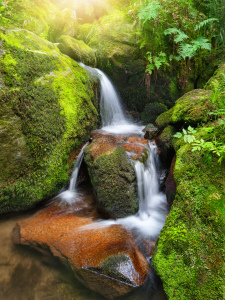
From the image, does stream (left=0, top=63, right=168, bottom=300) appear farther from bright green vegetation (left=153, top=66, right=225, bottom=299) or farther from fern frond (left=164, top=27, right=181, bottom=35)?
fern frond (left=164, top=27, right=181, bottom=35)

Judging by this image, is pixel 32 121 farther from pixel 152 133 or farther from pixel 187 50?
pixel 187 50

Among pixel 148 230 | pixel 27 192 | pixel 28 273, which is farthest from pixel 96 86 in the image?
pixel 28 273

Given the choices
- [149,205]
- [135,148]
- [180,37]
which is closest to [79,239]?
[149,205]

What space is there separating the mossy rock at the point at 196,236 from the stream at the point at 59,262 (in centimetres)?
51

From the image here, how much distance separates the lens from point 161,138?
4.61 metres

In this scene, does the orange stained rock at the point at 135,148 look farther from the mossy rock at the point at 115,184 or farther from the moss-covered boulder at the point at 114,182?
the mossy rock at the point at 115,184

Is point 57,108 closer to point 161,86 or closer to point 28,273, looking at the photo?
point 28,273

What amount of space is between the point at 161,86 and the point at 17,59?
18.8 feet

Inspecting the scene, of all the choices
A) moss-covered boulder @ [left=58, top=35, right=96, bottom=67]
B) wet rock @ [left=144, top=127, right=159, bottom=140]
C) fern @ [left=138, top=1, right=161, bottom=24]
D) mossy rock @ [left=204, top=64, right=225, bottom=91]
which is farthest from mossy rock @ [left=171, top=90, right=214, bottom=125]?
moss-covered boulder @ [left=58, top=35, right=96, bottom=67]

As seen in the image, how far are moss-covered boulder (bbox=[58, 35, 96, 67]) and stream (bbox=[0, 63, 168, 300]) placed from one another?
412 centimetres

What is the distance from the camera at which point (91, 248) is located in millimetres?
2615

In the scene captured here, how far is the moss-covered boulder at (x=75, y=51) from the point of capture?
21.0 feet

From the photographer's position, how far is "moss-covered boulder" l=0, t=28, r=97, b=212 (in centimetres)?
326

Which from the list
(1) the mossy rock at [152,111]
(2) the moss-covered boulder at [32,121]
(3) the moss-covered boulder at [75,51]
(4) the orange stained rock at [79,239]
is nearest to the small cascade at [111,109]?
(3) the moss-covered boulder at [75,51]
